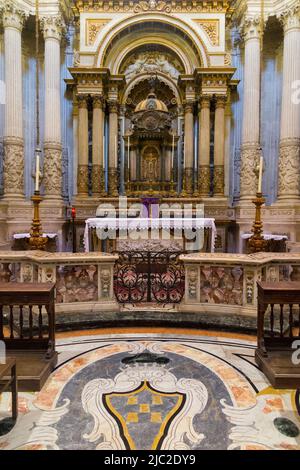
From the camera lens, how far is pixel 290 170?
10.3 m

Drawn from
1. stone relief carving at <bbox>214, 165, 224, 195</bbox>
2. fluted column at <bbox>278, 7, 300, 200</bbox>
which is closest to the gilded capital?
stone relief carving at <bbox>214, 165, 224, 195</bbox>

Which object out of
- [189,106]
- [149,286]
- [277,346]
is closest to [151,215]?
[149,286]

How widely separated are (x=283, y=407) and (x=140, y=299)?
3.04 m

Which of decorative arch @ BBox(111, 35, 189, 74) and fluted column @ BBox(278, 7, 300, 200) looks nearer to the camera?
fluted column @ BBox(278, 7, 300, 200)

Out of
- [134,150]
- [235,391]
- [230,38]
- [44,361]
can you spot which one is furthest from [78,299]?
[230,38]

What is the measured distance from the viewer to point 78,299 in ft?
17.5

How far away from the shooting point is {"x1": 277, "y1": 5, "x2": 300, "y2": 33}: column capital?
10.0 m

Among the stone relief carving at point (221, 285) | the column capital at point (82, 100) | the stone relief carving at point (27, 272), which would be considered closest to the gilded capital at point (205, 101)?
the column capital at point (82, 100)

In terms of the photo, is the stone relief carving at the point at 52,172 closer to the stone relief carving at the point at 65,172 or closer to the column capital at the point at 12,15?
the stone relief carving at the point at 65,172

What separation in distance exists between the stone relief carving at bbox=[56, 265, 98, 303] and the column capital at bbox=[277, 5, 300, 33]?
384 inches

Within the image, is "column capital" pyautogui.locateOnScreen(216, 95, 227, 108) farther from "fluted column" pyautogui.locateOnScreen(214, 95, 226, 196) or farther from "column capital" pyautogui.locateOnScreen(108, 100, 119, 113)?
"column capital" pyautogui.locateOnScreen(108, 100, 119, 113)

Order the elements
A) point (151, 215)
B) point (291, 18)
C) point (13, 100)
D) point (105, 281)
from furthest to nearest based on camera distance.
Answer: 1. point (13, 100)
2. point (291, 18)
3. point (151, 215)
4. point (105, 281)

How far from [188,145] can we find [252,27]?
13.6 ft

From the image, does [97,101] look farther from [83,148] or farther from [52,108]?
[83,148]
